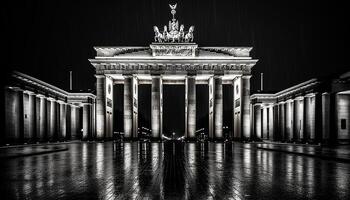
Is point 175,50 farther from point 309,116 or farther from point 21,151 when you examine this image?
point 21,151

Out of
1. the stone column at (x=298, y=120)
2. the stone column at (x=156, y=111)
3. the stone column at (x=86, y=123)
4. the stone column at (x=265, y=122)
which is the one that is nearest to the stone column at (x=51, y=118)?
the stone column at (x=86, y=123)

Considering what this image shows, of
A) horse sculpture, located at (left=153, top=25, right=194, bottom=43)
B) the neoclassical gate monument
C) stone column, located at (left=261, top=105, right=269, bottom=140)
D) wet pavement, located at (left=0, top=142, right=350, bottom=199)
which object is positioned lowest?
stone column, located at (left=261, top=105, right=269, bottom=140)

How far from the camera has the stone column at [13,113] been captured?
50.5 meters

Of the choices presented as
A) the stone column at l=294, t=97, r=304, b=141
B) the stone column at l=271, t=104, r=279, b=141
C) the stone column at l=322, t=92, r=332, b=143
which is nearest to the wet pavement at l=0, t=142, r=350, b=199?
the stone column at l=322, t=92, r=332, b=143

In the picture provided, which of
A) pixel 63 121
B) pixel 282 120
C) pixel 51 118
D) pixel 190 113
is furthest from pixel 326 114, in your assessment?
pixel 63 121

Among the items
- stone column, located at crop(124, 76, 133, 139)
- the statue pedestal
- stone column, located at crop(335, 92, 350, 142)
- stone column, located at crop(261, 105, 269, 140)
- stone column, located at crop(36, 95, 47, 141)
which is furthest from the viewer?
stone column, located at crop(261, 105, 269, 140)

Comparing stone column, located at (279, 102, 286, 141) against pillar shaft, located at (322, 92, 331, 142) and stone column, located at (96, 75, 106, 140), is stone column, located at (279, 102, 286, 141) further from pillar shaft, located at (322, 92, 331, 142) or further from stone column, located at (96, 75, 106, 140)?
stone column, located at (96, 75, 106, 140)

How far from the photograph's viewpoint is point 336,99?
49000 millimetres

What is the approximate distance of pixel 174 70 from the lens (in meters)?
74.3

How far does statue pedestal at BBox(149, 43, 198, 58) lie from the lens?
7362 centimetres

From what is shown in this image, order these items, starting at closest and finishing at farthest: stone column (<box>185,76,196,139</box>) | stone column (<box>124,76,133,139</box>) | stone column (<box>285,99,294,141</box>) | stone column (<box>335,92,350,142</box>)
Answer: stone column (<box>335,92,350,142</box>)
stone column (<box>285,99,294,141</box>)
stone column (<box>185,76,196,139</box>)
stone column (<box>124,76,133,139</box>)

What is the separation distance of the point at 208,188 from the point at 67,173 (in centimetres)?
648

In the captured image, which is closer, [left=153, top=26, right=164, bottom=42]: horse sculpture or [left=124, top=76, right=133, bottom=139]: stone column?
[left=124, top=76, right=133, bottom=139]: stone column

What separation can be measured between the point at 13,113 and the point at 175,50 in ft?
110
